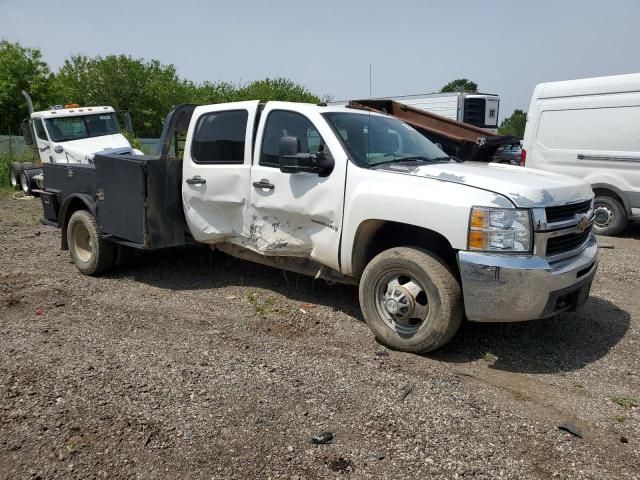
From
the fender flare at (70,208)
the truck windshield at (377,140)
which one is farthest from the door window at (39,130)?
the truck windshield at (377,140)

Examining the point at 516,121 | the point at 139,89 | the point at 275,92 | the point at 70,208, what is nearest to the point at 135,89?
the point at 139,89

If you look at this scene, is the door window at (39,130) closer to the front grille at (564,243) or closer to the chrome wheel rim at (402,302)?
the chrome wheel rim at (402,302)

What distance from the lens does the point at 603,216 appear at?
30.2 ft

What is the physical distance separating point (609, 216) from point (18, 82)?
24310mm

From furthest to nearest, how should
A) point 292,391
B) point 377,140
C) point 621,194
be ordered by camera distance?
1. point 621,194
2. point 377,140
3. point 292,391

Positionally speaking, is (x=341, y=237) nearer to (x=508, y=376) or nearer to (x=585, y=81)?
(x=508, y=376)

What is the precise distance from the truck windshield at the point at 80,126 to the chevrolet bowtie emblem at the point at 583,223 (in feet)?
40.7

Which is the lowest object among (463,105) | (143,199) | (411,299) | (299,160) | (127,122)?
(411,299)

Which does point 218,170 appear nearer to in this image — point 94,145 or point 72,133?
point 94,145

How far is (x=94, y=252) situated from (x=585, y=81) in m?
8.17

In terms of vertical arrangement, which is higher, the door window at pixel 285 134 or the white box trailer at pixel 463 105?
the white box trailer at pixel 463 105

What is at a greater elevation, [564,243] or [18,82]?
[18,82]

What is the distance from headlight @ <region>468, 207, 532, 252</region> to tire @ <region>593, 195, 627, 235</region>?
6.45m

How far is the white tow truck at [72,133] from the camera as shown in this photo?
1299cm
